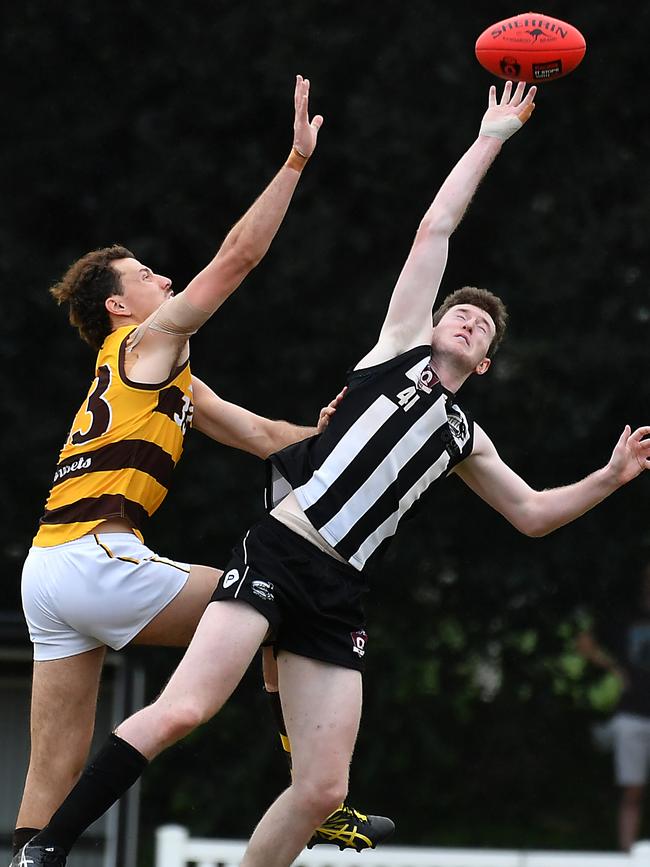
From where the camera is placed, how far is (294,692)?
14.5ft

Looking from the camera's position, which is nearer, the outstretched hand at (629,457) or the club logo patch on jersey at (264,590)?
the club logo patch on jersey at (264,590)

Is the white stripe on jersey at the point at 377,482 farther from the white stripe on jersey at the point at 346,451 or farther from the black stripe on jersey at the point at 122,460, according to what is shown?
the black stripe on jersey at the point at 122,460

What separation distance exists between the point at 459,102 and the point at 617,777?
458cm

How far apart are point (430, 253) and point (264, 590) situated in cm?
116

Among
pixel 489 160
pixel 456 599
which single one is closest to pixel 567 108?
pixel 456 599

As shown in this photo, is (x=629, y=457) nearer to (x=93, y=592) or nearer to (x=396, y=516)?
(x=396, y=516)

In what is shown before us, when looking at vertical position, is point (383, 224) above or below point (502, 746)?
above

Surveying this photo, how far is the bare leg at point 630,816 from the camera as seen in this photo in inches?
380

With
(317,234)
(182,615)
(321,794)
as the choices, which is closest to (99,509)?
(182,615)

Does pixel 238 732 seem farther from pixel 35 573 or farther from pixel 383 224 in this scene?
pixel 35 573

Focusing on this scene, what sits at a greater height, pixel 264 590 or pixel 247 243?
pixel 247 243

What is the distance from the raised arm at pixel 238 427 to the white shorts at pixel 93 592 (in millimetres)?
746

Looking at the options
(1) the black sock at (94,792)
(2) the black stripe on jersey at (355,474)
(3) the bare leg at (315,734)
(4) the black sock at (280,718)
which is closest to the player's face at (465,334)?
(2) the black stripe on jersey at (355,474)

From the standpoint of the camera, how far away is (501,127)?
4.72 metres
